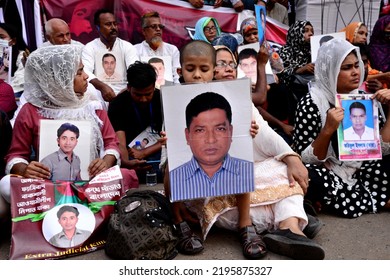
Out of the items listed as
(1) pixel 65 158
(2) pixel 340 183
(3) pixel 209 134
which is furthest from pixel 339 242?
(1) pixel 65 158

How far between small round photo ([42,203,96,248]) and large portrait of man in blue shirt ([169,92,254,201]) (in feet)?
1.71

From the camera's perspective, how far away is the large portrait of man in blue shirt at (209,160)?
2.34m

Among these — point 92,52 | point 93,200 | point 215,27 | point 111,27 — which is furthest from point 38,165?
point 215,27

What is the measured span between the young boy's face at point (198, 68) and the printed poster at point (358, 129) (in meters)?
0.88

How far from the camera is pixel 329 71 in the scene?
300 cm

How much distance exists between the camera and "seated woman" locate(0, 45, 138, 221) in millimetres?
2727

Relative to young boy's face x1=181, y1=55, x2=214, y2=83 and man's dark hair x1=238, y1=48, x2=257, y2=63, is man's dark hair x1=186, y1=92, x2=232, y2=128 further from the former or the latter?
man's dark hair x1=238, y1=48, x2=257, y2=63

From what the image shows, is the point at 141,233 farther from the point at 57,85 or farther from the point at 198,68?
the point at 57,85

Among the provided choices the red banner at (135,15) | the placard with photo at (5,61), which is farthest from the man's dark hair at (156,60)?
the placard with photo at (5,61)

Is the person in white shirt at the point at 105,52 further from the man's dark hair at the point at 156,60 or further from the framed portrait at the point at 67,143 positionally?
the framed portrait at the point at 67,143

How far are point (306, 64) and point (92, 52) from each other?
89.7 inches

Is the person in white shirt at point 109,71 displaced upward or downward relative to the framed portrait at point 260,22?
downward

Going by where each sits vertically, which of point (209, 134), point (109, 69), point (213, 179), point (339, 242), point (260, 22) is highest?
point (260, 22)

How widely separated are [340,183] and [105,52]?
9.01 feet
